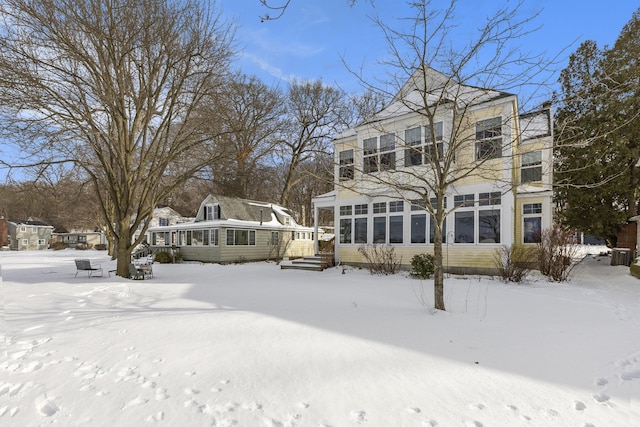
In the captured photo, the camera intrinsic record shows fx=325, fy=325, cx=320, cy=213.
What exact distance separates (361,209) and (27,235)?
57554 millimetres

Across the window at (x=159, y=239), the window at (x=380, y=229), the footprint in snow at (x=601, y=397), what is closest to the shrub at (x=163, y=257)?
the window at (x=159, y=239)

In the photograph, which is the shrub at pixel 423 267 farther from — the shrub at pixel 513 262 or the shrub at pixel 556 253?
the shrub at pixel 556 253

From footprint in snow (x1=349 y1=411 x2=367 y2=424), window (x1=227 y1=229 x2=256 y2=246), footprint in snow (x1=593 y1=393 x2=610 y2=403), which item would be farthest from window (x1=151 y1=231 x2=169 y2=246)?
footprint in snow (x1=593 y1=393 x2=610 y2=403)

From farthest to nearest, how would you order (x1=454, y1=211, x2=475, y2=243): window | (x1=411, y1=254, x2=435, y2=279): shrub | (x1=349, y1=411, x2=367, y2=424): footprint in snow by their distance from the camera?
(x1=454, y1=211, x2=475, y2=243): window
(x1=411, y1=254, x2=435, y2=279): shrub
(x1=349, y1=411, x2=367, y2=424): footprint in snow

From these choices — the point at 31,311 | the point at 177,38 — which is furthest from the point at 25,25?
the point at 31,311

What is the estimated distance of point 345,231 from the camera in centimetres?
1540

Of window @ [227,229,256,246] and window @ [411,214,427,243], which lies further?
window @ [227,229,256,246]

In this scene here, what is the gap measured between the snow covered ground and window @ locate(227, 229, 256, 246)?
14360 millimetres

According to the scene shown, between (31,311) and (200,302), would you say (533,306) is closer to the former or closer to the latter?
(200,302)

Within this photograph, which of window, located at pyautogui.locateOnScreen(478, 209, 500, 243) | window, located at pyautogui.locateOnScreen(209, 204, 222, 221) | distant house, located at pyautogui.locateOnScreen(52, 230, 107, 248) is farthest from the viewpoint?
distant house, located at pyautogui.locateOnScreen(52, 230, 107, 248)

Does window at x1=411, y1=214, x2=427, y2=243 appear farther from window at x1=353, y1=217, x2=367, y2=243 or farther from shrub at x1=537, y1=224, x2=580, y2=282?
shrub at x1=537, y1=224, x2=580, y2=282

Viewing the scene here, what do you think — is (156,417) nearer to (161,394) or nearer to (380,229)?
(161,394)

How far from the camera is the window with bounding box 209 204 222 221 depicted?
76.6ft

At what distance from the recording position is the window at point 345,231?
1527 centimetres
